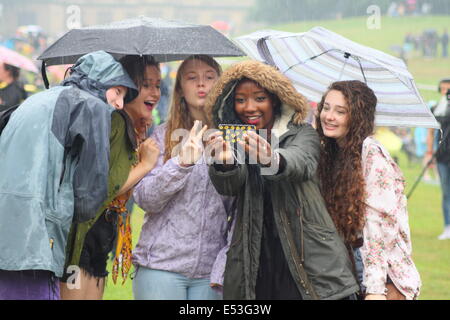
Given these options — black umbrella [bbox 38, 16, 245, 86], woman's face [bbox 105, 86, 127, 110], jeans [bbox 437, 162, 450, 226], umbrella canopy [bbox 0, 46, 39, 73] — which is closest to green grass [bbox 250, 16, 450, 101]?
jeans [bbox 437, 162, 450, 226]

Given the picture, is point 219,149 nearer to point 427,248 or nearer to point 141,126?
point 141,126

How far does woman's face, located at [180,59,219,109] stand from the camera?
4.43 metres

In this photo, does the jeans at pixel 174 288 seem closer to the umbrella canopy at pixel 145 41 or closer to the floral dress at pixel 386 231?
the floral dress at pixel 386 231

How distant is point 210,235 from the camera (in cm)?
415

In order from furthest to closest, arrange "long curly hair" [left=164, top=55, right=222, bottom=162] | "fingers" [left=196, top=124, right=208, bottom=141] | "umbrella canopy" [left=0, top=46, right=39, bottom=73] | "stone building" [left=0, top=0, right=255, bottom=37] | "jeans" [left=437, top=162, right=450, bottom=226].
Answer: "stone building" [left=0, top=0, right=255, bottom=37]
"jeans" [left=437, top=162, right=450, bottom=226]
"umbrella canopy" [left=0, top=46, right=39, bottom=73]
"long curly hair" [left=164, top=55, right=222, bottom=162]
"fingers" [left=196, top=124, right=208, bottom=141]

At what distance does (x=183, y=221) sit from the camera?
4.16 m

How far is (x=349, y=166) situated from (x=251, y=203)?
0.56m

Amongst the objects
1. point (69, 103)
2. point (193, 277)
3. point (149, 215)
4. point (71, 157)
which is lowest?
point (193, 277)

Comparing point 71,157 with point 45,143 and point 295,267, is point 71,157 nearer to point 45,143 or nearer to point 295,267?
point 45,143

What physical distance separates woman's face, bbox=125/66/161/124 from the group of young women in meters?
0.01

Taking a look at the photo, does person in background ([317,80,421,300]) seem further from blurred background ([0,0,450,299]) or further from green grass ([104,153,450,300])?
green grass ([104,153,450,300])

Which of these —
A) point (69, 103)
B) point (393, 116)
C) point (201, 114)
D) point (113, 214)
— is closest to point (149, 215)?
point (113, 214)
